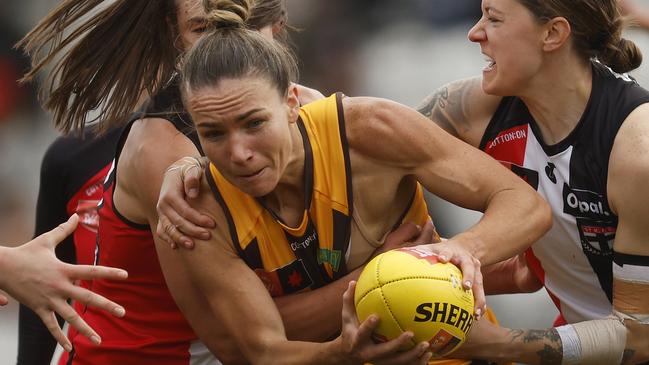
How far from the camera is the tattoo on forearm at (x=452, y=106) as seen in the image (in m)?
5.04

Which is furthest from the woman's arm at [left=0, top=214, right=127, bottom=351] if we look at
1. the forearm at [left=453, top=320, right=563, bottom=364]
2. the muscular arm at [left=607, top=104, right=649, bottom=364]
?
the muscular arm at [left=607, top=104, right=649, bottom=364]

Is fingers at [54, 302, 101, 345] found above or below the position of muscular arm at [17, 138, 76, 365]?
above

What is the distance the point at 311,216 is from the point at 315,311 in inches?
13.8

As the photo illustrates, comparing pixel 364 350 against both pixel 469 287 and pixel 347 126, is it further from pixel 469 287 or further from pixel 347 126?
pixel 347 126

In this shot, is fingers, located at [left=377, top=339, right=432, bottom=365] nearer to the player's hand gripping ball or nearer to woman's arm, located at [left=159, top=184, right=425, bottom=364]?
the player's hand gripping ball

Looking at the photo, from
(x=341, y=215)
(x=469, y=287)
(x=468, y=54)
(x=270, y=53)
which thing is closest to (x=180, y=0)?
(x=270, y=53)

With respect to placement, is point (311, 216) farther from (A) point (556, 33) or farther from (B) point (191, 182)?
(A) point (556, 33)

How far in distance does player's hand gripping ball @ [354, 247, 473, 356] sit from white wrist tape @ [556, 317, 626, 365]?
836 mm

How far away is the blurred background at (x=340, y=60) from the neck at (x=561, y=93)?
14.0 feet

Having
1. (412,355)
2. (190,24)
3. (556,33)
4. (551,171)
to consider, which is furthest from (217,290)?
(556,33)

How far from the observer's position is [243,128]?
420cm

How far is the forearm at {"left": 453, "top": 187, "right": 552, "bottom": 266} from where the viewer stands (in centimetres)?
421

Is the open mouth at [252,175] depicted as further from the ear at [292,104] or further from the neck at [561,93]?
the neck at [561,93]

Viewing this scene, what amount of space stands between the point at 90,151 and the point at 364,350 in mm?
2437
